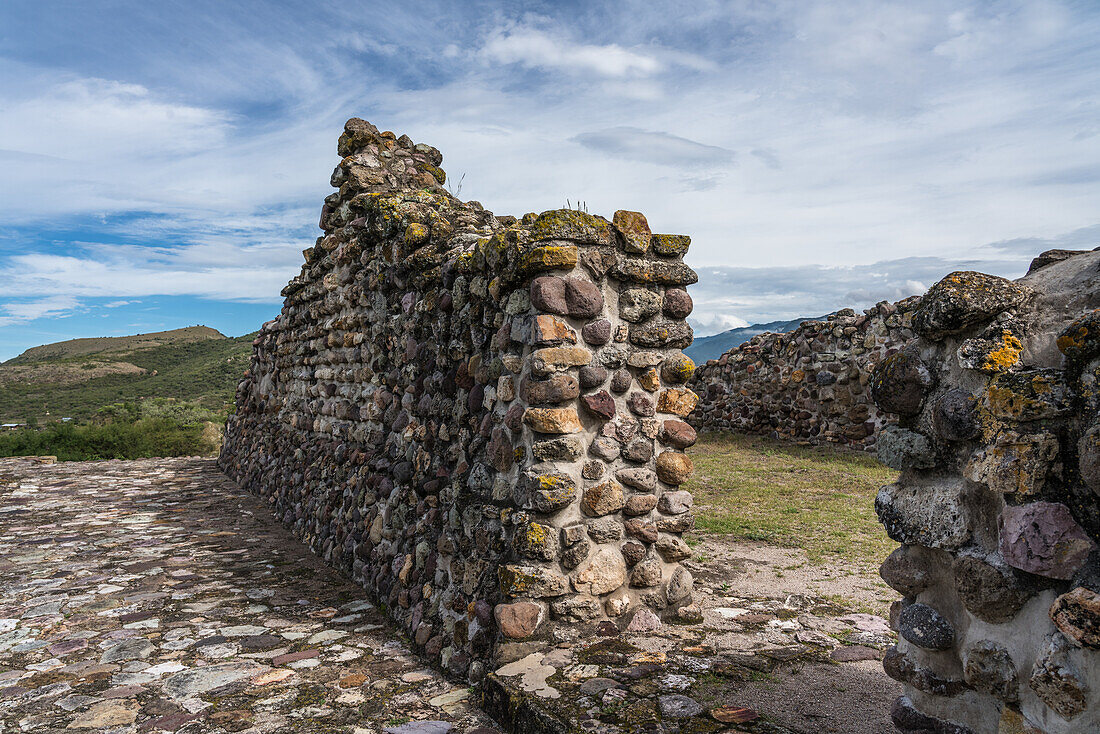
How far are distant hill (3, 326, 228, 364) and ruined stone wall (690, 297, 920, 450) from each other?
165 ft

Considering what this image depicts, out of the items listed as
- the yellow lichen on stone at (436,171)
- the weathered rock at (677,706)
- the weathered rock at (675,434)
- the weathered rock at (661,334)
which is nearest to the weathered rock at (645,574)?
the weathered rock at (675,434)

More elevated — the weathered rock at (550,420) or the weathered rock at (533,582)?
the weathered rock at (550,420)

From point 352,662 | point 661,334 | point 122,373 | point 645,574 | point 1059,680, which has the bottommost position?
point 352,662

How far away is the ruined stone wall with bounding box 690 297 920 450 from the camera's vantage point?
35.3 ft

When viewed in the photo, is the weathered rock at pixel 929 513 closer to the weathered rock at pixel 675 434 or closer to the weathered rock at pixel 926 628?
the weathered rock at pixel 926 628

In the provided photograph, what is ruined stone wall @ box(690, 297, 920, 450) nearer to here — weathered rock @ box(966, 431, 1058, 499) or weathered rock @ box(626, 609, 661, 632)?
weathered rock @ box(626, 609, 661, 632)

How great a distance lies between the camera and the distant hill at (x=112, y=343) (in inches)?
2088

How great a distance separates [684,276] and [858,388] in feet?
28.0

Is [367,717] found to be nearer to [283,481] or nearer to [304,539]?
[304,539]

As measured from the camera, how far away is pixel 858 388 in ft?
36.2

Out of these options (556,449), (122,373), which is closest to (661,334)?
(556,449)

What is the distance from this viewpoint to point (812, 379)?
462 inches

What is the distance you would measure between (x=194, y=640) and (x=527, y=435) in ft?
8.11

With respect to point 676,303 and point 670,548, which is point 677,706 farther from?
point 676,303
